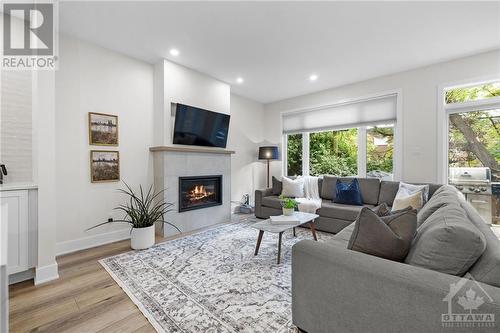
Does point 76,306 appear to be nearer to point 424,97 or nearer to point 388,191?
point 388,191

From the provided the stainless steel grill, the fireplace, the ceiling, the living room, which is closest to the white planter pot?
the living room

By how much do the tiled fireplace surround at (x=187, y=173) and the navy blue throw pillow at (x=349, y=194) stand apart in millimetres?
2059

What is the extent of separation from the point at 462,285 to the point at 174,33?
336cm

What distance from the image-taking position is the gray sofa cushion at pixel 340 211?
3.33 m

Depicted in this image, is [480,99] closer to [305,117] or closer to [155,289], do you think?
[305,117]

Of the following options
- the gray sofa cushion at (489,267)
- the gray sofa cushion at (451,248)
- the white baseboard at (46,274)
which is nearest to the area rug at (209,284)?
the white baseboard at (46,274)

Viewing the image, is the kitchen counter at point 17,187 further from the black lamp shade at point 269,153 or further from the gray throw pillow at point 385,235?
the black lamp shade at point 269,153

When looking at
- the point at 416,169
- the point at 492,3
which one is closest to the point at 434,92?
the point at 416,169

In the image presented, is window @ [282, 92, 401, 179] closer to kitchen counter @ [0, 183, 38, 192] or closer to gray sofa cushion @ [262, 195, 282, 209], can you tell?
gray sofa cushion @ [262, 195, 282, 209]

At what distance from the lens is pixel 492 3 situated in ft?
7.25

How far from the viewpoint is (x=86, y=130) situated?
2.95 metres

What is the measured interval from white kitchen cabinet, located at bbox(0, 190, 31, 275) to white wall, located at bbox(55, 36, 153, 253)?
0.71m

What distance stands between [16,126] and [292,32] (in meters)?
3.25

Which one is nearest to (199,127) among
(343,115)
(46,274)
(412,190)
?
(46,274)
